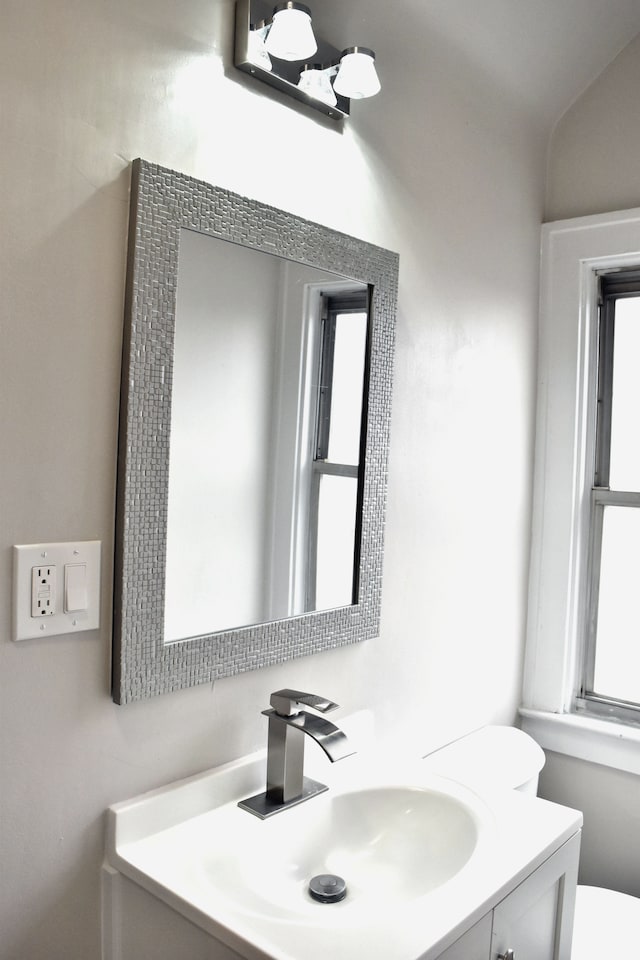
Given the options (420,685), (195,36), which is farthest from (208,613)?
(195,36)

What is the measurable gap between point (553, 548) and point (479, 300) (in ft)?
2.21

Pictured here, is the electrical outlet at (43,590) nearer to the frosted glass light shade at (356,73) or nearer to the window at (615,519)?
the frosted glass light shade at (356,73)

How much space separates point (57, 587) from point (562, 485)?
4.55 feet

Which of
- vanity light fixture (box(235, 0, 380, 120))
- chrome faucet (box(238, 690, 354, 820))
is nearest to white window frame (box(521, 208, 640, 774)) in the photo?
vanity light fixture (box(235, 0, 380, 120))

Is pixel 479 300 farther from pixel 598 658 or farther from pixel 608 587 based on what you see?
pixel 598 658

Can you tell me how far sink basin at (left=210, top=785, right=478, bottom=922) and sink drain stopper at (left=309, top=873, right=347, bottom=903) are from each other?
0.01 metres

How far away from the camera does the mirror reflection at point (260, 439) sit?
1.17 m

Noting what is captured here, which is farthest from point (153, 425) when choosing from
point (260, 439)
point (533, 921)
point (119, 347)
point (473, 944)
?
point (533, 921)

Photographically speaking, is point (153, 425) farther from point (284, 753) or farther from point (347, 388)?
point (284, 753)

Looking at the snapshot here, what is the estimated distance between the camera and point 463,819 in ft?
4.16

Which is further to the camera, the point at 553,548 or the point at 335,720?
the point at 553,548

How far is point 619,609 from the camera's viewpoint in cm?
205

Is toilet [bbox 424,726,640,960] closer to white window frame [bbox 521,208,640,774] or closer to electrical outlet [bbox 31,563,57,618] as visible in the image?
white window frame [bbox 521,208,640,774]

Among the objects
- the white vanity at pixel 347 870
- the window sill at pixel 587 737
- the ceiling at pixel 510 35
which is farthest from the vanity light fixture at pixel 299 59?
the window sill at pixel 587 737
